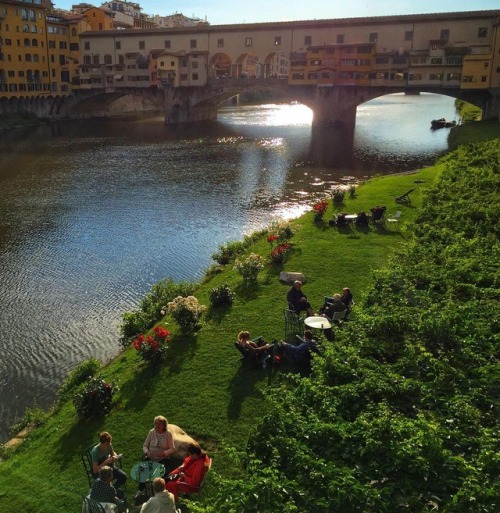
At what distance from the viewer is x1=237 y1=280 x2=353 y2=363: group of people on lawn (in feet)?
41.7

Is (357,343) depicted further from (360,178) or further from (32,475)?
(360,178)

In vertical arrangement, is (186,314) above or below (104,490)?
above

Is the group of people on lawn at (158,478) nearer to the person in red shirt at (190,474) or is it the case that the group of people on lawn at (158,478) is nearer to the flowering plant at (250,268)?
the person in red shirt at (190,474)

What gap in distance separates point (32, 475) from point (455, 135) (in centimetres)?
6124

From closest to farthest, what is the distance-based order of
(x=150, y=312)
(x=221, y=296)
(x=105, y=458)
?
(x=105, y=458)
(x=221, y=296)
(x=150, y=312)

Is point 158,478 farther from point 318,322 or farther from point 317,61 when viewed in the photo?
point 317,61

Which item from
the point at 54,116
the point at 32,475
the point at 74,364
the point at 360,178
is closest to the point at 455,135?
the point at 360,178

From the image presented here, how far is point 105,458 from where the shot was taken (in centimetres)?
974

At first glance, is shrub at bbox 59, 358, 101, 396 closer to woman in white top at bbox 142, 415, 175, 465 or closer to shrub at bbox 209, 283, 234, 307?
shrub at bbox 209, 283, 234, 307

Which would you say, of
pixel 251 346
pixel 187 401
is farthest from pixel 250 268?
pixel 187 401

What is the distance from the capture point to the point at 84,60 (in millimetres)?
100500

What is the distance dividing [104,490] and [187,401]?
3.63 m

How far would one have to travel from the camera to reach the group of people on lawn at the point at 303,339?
12711mm

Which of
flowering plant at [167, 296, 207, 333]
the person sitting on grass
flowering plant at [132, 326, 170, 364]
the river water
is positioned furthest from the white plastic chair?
the person sitting on grass
